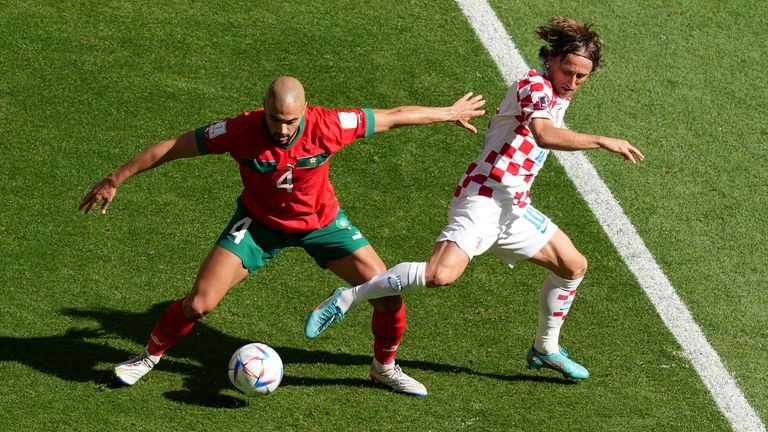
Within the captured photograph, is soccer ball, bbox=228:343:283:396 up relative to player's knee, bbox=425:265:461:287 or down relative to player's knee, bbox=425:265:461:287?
down

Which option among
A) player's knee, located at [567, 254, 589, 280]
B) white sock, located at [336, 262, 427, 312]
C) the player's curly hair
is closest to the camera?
white sock, located at [336, 262, 427, 312]

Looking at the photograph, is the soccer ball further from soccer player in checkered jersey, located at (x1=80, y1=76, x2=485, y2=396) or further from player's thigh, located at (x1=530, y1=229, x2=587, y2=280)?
player's thigh, located at (x1=530, y1=229, x2=587, y2=280)

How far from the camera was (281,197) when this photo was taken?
7945 millimetres

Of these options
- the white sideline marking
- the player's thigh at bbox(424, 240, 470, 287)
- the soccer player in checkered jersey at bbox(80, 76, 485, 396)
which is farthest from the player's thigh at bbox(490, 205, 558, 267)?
the white sideline marking

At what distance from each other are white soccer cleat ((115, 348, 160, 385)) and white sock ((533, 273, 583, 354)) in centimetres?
277

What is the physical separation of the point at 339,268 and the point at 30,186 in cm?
328

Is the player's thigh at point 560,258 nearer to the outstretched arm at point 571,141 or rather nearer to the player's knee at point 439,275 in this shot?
the player's knee at point 439,275

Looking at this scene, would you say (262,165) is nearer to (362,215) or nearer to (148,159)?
(148,159)

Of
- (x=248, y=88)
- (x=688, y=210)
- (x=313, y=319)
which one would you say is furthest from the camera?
(x=248, y=88)

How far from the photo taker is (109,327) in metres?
8.99

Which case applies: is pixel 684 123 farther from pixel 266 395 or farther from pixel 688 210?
pixel 266 395

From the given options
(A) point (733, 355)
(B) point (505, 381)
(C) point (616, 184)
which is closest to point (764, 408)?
(A) point (733, 355)

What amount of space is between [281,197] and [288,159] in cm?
31

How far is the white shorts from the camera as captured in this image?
26.8 feet
